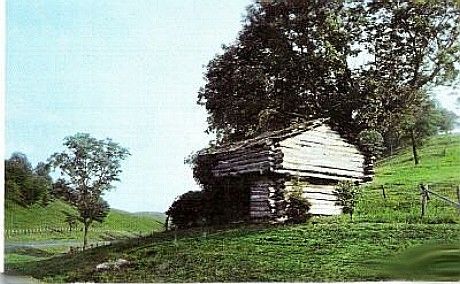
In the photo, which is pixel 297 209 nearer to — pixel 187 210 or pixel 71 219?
pixel 187 210

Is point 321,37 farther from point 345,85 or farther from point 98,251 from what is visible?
point 98,251

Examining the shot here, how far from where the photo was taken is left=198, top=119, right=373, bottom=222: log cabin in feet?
7.24

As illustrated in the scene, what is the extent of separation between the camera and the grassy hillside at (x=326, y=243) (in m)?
2.18

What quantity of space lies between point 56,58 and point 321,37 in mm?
647

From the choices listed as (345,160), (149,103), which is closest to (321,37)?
(345,160)

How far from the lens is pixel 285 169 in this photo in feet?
7.28

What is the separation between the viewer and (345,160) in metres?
2.22

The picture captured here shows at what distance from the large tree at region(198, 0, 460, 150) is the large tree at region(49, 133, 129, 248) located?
257 mm

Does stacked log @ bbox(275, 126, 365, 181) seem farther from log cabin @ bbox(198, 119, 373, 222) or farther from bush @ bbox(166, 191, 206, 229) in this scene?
bush @ bbox(166, 191, 206, 229)

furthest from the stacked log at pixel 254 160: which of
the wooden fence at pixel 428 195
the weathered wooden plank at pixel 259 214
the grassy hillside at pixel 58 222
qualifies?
the wooden fence at pixel 428 195

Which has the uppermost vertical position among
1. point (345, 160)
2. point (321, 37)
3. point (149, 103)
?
point (321, 37)

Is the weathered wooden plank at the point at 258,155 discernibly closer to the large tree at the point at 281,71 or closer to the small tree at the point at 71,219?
the large tree at the point at 281,71

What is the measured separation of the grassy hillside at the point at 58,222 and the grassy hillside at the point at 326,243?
0.04 meters

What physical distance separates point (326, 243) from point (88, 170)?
0.61 metres
